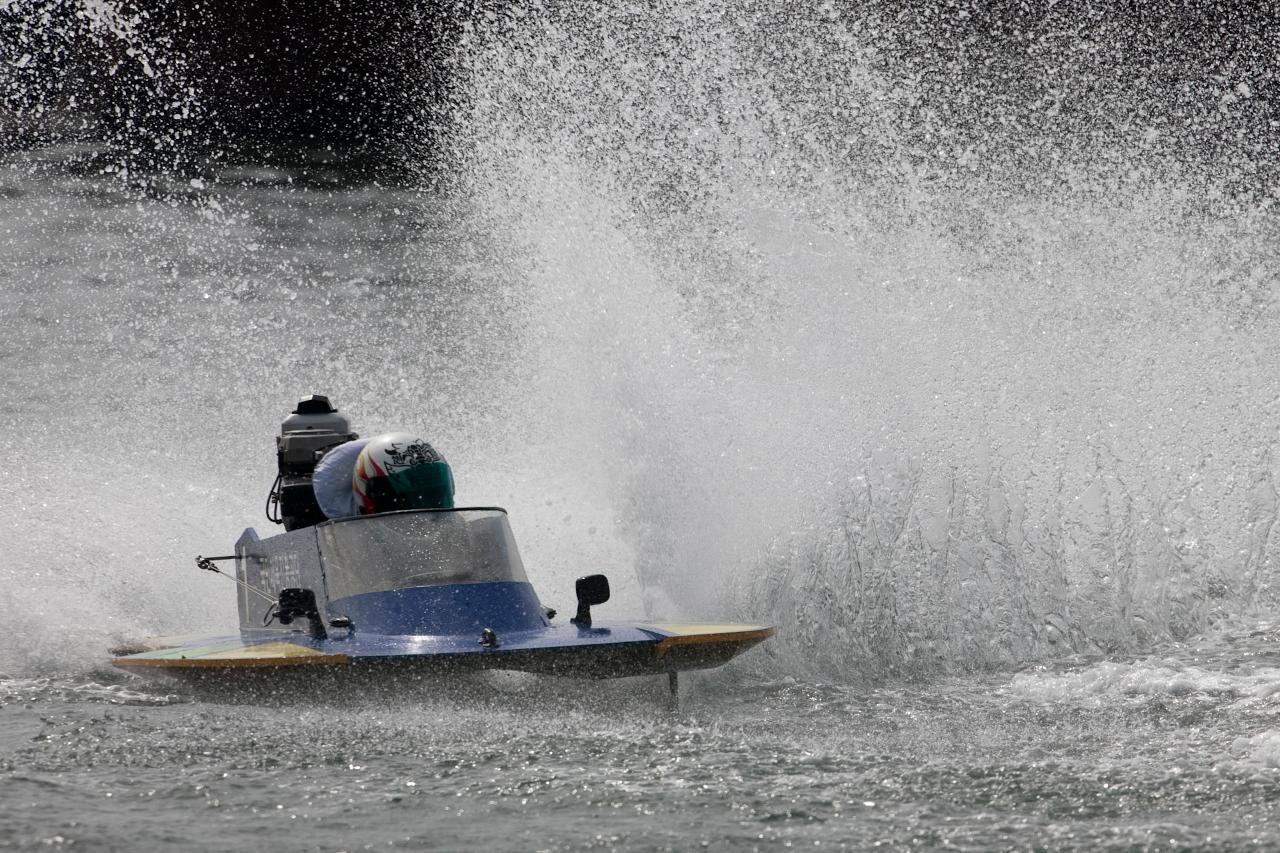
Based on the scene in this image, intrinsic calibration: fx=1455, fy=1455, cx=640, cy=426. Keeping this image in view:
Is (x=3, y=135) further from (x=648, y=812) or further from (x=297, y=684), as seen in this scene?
(x=648, y=812)

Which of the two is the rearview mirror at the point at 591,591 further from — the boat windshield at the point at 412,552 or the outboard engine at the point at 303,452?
the outboard engine at the point at 303,452

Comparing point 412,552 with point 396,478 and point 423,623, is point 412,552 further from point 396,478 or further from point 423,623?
point 396,478

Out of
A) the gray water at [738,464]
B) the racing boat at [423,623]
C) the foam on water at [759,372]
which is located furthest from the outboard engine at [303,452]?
the foam on water at [759,372]

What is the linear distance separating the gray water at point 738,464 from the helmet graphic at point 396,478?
143 centimetres

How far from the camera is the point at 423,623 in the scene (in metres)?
6.82

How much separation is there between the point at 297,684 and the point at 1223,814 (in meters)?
3.71

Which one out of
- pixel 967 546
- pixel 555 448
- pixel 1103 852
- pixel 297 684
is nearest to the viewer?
pixel 1103 852

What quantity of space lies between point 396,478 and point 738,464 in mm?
2660

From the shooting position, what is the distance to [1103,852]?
411cm

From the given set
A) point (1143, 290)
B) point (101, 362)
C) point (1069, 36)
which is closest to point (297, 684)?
point (1143, 290)

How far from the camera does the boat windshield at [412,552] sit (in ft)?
23.4

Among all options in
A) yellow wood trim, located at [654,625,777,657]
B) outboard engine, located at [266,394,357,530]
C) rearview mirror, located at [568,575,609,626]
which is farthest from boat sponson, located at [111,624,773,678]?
outboard engine, located at [266,394,357,530]

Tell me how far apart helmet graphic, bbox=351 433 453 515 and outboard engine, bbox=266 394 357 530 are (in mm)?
499

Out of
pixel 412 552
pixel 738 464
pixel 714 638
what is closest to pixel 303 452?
pixel 412 552
